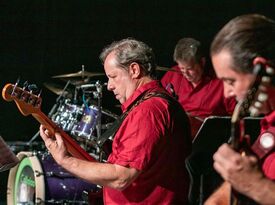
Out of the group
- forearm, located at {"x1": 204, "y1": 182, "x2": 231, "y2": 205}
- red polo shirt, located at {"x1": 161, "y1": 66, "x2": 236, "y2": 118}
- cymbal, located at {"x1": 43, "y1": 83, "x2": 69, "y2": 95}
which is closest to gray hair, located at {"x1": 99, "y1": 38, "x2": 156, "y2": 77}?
forearm, located at {"x1": 204, "y1": 182, "x2": 231, "y2": 205}

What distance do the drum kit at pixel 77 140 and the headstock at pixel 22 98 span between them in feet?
4.14

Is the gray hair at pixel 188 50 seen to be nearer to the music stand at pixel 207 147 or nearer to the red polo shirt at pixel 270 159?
the music stand at pixel 207 147

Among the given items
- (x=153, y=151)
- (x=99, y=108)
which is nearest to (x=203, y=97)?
(x=99, y=108)

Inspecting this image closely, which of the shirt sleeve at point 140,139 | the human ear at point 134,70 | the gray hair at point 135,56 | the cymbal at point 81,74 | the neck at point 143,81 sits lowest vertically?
the cymbal at point 81,74

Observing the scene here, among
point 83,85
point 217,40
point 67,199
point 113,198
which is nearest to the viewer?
point 217,40

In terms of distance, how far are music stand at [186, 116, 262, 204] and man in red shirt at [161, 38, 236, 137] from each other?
1570mm

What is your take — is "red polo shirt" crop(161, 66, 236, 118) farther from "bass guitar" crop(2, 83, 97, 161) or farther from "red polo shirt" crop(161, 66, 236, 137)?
"bass guitar" crop(2, 83, 97, 161)

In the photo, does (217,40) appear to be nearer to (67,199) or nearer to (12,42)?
(67,199)

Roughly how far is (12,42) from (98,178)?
11.1ft

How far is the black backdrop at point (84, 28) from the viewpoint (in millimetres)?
5766

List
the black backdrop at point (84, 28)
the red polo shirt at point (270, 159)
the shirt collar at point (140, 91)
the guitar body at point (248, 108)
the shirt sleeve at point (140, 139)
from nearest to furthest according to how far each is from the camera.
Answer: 1. the guitar body at point (248, 108)
2. the red polo shirt at point (270, 159)
3. the shirt sleeve at point (140, 139)
4. the shirt collar at point (140, 91)
5. the black backdrop at point (84, 28)

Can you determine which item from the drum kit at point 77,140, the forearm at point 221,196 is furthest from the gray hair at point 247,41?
the drum kit at point 77,140

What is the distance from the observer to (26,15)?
580 centimetres

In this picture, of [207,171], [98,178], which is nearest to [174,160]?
[98,178]
